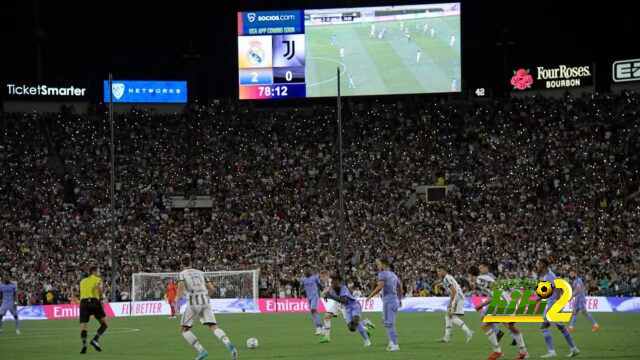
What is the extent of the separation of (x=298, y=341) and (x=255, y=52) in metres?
39.4

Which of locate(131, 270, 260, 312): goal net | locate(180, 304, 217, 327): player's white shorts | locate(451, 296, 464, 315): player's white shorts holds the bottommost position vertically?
locate(131, 270, 260, 312): goal net

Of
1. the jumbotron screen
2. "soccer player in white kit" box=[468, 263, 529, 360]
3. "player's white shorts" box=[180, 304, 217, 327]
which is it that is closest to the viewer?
"soccer player in white kit" box=[468, 263, 529, 360]

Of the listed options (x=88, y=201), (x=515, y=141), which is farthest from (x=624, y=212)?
(x=88, y=201)

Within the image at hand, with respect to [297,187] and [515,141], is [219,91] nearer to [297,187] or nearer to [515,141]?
[297,187]

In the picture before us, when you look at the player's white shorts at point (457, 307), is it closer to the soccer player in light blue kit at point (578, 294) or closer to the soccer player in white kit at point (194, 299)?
the soccer player in light blue kit at point (578, 294)

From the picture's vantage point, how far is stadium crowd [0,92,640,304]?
185 feet

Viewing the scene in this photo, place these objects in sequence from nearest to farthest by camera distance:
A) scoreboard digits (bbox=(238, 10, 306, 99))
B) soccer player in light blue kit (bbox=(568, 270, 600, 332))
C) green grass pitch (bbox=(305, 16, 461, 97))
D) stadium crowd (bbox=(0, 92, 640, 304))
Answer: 1. soccer player in light blue kit (bbox=(568, 270, 600, 332))
2. stadium crowd (bbox=(0, 92, 640, 304))
3. green grass pitch (bbox=(305, 16, 461, 97))
4. scoreboard digits (bbox=(238, 10, 306, 99))

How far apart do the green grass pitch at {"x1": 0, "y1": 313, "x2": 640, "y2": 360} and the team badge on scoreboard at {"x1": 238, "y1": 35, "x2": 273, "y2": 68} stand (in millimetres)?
27443

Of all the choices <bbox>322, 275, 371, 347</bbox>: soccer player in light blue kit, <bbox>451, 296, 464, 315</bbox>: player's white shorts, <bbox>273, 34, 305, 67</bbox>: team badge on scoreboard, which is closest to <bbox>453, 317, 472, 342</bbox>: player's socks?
<bbox>451, 296, 464, 315</bbox>: player's white shorts

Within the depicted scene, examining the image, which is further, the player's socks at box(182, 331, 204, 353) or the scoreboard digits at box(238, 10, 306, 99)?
the scoreboard digits at box(238, 10, 306, 99)

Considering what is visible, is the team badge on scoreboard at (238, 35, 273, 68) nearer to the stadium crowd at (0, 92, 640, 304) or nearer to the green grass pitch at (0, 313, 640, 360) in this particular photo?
the stadium crowd at (0, 92, 640, 304)

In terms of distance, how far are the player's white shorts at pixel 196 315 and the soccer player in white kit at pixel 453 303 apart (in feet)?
25.1

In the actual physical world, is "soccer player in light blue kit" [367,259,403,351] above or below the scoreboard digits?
below

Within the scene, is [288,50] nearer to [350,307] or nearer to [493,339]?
[350,307]
